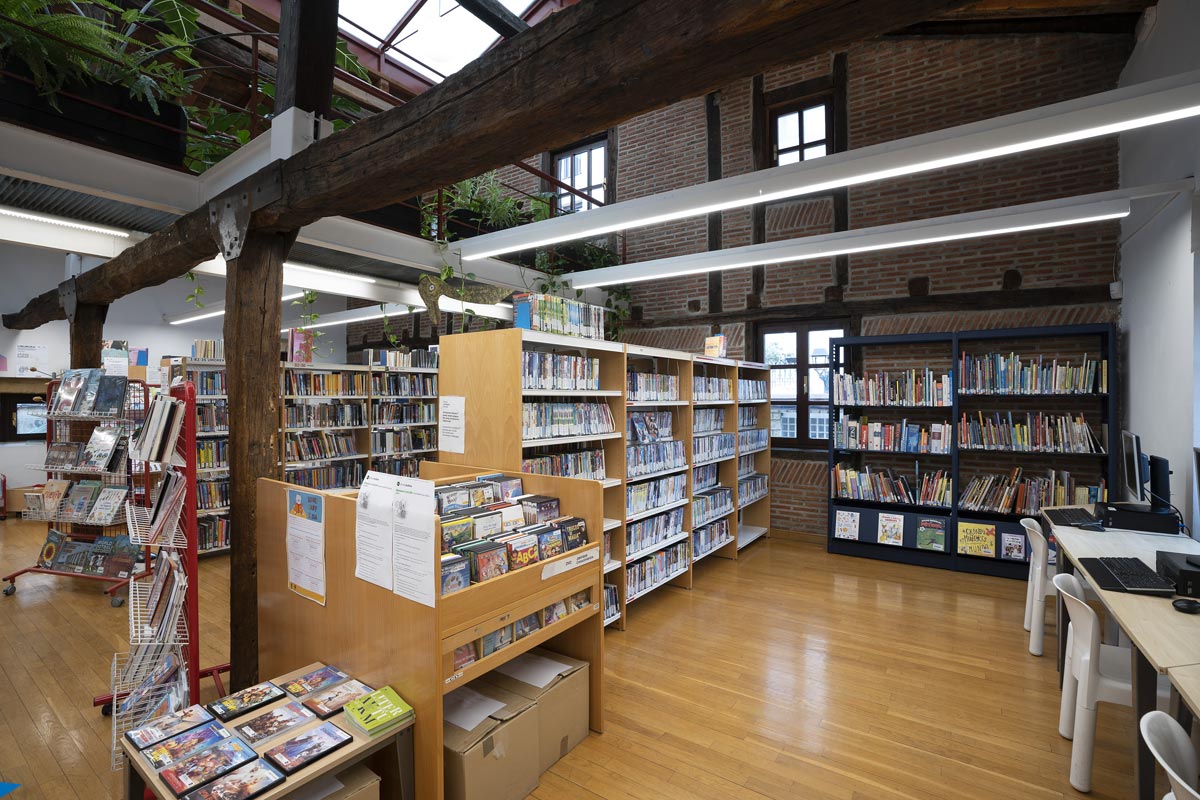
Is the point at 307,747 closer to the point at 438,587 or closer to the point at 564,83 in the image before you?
the point at 438,587

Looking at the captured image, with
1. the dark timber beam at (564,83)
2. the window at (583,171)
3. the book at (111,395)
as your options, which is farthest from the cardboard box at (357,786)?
the window at (583,171)

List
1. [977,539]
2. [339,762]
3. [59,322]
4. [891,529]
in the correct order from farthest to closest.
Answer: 1. [59,322]
2. [891,529]
3. [977,539]
4. [339,762]

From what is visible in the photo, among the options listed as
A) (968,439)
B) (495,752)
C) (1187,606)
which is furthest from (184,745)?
(968,439)

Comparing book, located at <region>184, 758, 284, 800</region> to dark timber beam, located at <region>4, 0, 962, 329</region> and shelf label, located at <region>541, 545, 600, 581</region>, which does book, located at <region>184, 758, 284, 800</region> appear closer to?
shelf label, located at <region>541, 545, 600, 581</region>

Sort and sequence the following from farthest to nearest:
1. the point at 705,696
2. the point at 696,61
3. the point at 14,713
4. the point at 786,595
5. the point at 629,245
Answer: the point at 629,245
the point at 786,595
the point at 705,696
the point at 14,713
the point at 696,61

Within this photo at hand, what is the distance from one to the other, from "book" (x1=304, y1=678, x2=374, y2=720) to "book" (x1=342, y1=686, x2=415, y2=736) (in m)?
0.05

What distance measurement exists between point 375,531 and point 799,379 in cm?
597

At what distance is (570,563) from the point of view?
106 inches

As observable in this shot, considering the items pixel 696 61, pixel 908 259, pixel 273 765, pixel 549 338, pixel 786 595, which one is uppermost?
pixel 908 259

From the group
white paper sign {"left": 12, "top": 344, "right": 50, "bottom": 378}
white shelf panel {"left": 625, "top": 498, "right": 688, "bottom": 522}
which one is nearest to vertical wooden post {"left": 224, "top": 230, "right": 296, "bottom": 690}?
white shelf panel {"left": 625, "top": 498, "right": 688, "bottom": 522}

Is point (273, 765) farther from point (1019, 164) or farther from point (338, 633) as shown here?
point (1019, 164)

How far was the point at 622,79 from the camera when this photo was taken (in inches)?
62.7

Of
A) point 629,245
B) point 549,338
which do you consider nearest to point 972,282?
point 629,245

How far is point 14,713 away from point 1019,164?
29.5 feet
